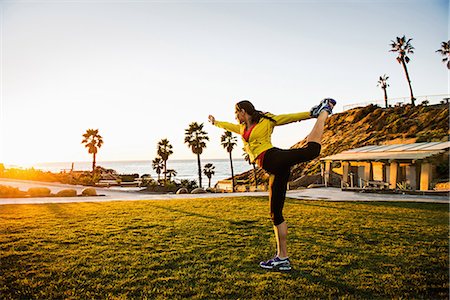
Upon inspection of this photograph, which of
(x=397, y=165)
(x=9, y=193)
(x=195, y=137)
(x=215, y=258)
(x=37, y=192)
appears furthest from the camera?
(x=195, y=137)

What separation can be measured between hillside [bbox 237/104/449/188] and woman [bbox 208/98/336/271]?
1534 inches

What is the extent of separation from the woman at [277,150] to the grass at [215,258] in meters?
0.56

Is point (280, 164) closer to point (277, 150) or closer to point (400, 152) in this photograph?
point (277, 150)

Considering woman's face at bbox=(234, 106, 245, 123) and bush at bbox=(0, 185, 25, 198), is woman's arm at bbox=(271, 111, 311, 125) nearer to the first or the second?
woman's face at bbox=(234, 106, 245, 123)

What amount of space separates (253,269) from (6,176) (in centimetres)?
3437

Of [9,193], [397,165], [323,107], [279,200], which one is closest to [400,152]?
[397,165]

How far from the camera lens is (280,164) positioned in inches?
183

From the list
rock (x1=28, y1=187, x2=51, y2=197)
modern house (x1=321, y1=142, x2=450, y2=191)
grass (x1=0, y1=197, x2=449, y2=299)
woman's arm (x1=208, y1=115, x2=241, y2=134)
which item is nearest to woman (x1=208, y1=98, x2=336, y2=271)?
woman's arm (x1=208, y1=115, x2=241, y2=134)

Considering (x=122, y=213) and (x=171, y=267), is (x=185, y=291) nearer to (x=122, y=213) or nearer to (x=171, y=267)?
(x=171, y=267)

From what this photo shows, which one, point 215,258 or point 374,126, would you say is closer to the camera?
point 215,258

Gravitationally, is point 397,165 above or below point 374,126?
below

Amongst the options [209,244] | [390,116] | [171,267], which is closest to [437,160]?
[209,244]

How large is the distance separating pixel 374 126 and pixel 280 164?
168ft

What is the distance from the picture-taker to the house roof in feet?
68.0
